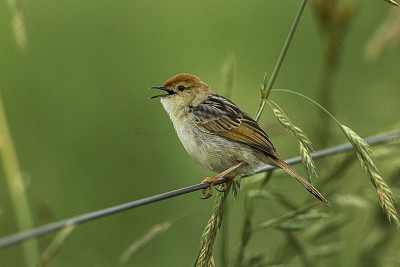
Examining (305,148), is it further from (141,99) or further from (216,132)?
(141,99)

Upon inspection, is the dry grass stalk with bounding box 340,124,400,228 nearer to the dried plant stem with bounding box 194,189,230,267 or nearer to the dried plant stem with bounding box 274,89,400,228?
the dried plant stem with bounding box 274,89,400,228

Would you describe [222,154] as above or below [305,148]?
below

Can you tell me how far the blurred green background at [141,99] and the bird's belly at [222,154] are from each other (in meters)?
0.22

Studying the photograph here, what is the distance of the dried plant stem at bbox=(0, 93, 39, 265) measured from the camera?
2.79 m

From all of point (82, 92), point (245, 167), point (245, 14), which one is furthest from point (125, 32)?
point (245, 167)

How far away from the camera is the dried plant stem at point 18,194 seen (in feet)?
9.14

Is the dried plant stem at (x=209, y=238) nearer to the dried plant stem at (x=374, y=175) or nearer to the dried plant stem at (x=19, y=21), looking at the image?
the dried plant stem at (x=374, y=175)

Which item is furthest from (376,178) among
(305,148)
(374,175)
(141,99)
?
(141,99)

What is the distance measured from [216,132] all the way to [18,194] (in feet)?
4.13

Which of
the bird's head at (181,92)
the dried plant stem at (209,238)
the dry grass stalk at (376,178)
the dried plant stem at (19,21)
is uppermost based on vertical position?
the dried plant stem at (19,21)

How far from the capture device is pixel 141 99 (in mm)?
5004

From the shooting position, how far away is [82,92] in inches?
198

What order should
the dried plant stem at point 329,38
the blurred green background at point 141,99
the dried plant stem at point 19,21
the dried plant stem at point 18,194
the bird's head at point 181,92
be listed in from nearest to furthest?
the dried plant stem at point 19,21 < the dried plant stem at point 18,194 < the dried plant stem at point 329,38 < the bird's head at point 181,92 < the blurred green background at point 141,99

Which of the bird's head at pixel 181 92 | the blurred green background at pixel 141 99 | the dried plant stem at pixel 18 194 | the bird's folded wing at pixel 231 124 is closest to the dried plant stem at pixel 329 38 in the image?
the blurred green background at pixel 141 99
